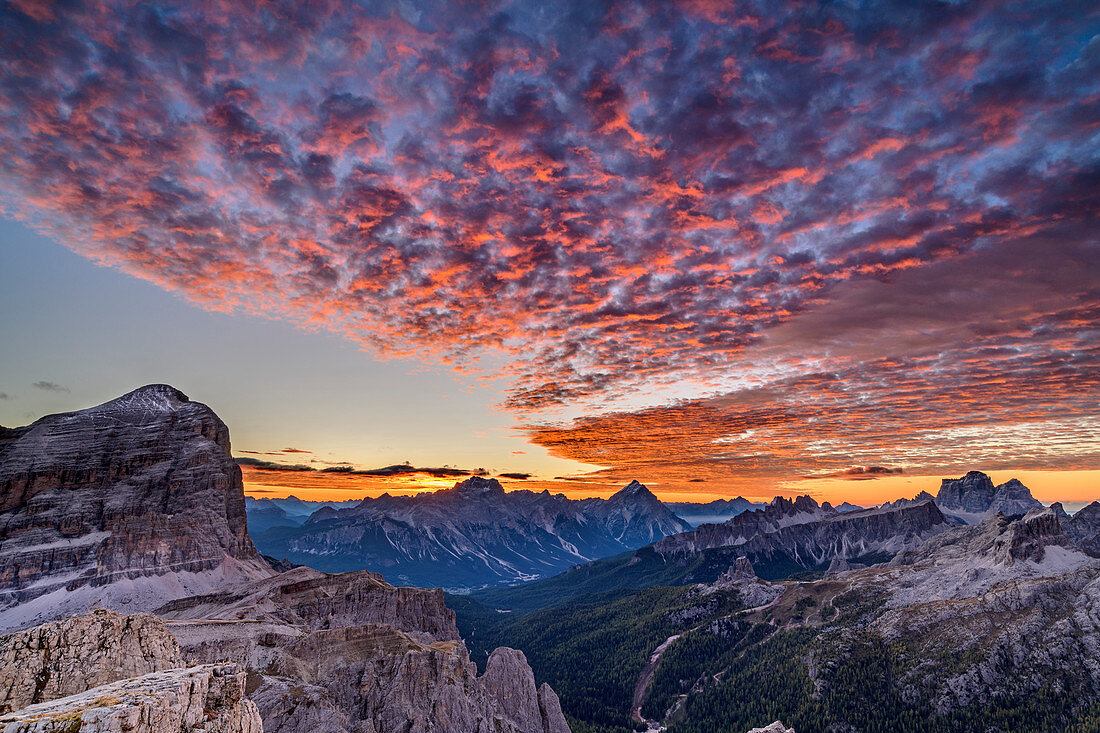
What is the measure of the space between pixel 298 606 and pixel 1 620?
119373 mm

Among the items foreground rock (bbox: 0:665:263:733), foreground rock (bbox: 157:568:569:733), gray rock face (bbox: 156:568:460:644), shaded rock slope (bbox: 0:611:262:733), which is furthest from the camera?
gray rock face (bbox: 156:568:460:644)

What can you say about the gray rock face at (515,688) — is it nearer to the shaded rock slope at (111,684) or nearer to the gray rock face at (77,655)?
the gray rock face at (77,655)

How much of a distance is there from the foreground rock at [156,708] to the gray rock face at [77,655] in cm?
1545

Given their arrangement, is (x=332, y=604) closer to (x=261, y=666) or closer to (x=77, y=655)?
(x=261, y=666)

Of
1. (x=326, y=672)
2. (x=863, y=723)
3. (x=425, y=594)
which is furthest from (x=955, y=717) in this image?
(x=326, y=672)

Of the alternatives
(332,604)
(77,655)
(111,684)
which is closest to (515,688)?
(332,604)

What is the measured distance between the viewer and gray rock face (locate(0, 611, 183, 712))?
98.2 ft

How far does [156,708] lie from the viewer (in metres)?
18.8

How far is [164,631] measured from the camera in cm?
3909

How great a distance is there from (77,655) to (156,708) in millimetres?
22443

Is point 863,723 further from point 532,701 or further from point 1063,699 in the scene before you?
point 532,701

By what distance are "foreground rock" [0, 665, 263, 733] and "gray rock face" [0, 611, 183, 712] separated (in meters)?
15.4

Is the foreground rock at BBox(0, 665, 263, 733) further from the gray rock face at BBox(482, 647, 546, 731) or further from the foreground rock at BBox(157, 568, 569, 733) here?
the gray rock face at BBox(482, 647, 546, 731)

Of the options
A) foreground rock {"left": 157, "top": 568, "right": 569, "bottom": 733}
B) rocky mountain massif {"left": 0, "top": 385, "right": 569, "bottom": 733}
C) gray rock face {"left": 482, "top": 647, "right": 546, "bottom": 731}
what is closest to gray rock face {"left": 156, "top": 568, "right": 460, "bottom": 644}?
rocky mountain massif {"left": 0, "top": 385, "right": 569, "bottom": 733}
